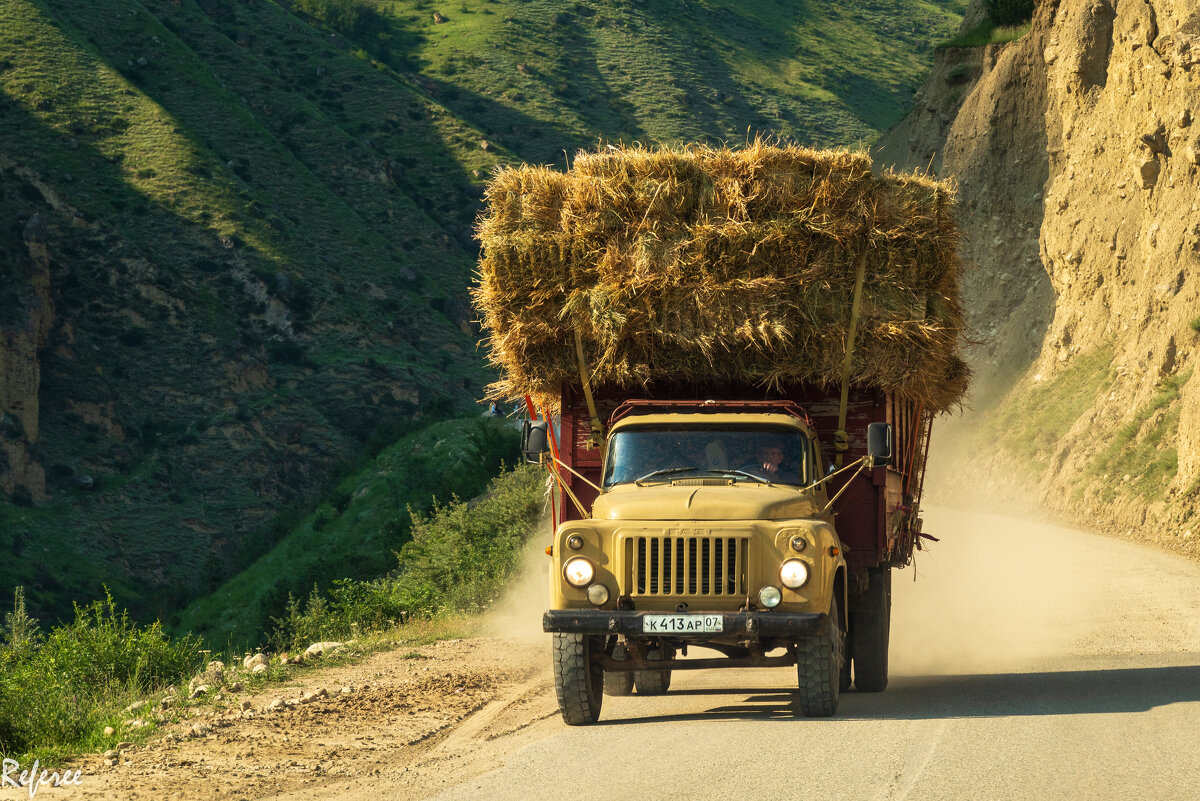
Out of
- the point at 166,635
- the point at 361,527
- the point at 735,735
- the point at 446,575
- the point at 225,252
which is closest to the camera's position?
the point at 735,735

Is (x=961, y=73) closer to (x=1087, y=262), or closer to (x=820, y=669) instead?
(x=1087, y=262)

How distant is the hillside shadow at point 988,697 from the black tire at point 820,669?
0.44 feet

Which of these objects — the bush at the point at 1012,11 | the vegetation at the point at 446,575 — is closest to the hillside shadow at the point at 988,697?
the vegetation at the point at 446,575

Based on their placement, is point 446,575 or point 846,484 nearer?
point 846,484

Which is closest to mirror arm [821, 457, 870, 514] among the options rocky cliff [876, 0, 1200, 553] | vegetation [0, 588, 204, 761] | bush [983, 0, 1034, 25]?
vegetation [0, 588, 204, 761]

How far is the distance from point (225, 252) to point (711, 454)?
60.4 meters

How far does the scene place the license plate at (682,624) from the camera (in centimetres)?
995

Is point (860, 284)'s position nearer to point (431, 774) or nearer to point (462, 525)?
point (431, 774)

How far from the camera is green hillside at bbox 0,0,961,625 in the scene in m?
56.3

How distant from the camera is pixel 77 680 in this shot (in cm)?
1477

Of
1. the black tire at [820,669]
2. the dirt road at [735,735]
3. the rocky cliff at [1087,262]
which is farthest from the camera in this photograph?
the rocky cliff at [1087,262]

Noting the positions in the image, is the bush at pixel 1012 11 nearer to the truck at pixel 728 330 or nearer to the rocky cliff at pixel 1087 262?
the rocky cliff at pixel 1087 262

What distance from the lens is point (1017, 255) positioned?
43.0 metres
